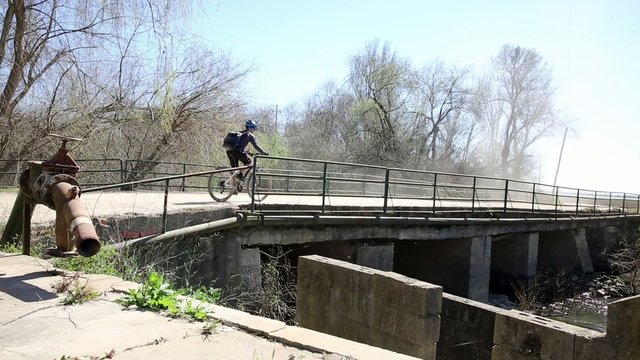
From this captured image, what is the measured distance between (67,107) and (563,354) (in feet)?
43.8

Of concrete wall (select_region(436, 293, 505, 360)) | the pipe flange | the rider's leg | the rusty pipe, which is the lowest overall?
concrete wall (select_region(436, 293, 505, 360))

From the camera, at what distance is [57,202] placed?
16.0 feet

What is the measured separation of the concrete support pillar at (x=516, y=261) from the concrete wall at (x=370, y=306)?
14.0 m

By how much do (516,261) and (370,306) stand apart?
47.8ft

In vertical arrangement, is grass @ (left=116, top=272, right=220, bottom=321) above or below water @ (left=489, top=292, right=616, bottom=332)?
above

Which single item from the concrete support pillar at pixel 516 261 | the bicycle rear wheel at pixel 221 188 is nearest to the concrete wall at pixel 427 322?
the bicycle rear wheel at pixel 221 188

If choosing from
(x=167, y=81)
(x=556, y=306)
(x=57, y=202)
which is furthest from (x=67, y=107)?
(x=556, y=306)

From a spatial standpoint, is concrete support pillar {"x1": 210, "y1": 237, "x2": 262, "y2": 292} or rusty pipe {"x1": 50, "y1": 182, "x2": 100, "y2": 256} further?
concrete support pillar {"x1": 210, "y1": 237, "x2": 262, "y2": 292}

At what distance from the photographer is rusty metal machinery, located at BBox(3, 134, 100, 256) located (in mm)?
4469

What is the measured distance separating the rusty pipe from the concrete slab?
0.46 metres

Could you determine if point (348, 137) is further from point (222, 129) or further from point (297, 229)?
point (297, 229)

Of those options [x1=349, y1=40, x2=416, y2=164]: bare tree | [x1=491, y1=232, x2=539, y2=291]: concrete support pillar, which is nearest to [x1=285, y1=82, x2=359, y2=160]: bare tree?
[x1=349, y1=40, x2=416, y2=164]: bare tree

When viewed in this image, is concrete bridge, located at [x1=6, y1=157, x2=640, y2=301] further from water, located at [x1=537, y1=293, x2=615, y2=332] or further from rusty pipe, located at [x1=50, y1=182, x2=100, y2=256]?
water, located at [x1=537, y1=293, x2=615, y2=332]

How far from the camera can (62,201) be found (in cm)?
484
